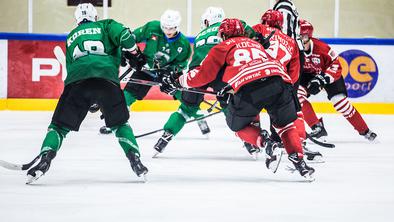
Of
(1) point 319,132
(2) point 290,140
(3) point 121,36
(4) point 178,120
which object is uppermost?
(3) point 121,36

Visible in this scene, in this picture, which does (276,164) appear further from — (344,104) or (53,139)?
(344,104)

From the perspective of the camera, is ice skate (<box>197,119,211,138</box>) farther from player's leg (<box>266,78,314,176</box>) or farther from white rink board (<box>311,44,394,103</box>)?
white rink board (<box>311,44,394,103</box>)

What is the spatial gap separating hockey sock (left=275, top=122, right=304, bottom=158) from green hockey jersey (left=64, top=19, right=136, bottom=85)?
3.09ft

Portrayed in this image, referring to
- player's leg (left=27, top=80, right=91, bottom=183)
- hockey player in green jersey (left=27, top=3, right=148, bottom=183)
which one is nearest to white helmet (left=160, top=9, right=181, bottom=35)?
hockey player in green jersey (left=27, top=3, right=148, bottom=183)

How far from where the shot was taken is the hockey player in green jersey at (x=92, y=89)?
4.79 m

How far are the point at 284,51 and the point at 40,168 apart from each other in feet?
5.83

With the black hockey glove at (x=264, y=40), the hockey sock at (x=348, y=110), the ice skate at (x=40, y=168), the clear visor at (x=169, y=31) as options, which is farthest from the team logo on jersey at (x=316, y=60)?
the ice skate at (x=40, y=168)

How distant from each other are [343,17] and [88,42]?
6.84 m

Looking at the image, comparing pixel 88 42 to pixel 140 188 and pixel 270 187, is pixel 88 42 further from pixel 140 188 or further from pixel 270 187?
pixel 270 187

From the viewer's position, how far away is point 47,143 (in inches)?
187

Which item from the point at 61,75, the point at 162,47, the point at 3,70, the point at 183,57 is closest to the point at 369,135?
the point at 183,57

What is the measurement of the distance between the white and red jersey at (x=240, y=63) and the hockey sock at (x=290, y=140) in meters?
0.27

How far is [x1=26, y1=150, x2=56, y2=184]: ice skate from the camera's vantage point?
4.66m

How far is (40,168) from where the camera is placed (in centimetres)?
466
